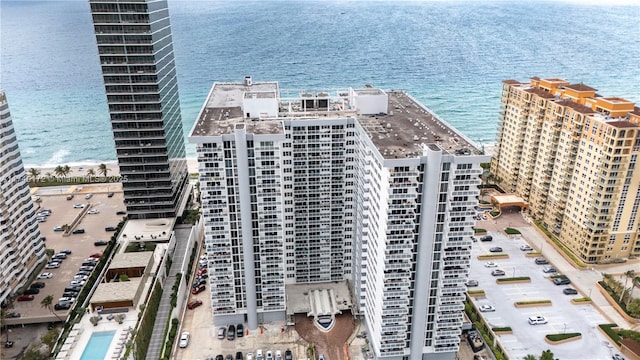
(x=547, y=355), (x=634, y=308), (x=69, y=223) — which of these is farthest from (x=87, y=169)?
(x=634, y=308)

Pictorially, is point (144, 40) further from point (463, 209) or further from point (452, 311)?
point (452, 311)

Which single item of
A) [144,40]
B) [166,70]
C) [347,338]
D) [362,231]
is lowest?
[347,338]

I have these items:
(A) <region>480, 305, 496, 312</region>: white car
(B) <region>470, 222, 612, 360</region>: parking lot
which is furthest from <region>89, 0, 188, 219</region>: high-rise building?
(B) <region>470, 222, 612, 360</region>: parking lot

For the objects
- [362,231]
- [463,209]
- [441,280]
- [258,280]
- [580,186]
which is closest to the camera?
[463,209]

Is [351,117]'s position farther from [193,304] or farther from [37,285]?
[37,285]

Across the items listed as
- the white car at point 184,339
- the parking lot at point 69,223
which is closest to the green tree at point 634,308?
the white car at point 184,339

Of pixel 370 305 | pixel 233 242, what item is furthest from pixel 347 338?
pixel 233 242
